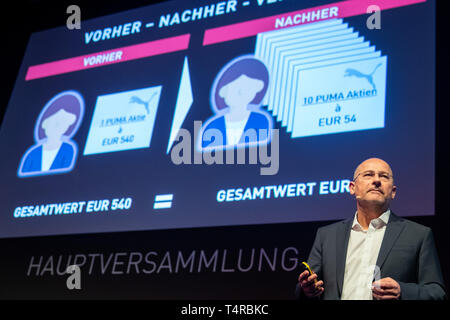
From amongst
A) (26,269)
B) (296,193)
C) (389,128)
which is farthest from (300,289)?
(26,269)

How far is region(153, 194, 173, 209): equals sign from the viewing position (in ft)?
9.97

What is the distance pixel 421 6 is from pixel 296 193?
1205 mm

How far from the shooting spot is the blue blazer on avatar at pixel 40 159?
11.6 ft

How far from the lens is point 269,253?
281 centimetres

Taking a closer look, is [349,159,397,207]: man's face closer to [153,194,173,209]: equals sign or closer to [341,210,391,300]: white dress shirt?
[341,210,391,300]: white dress shirt

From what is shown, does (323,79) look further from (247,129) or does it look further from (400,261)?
(400,261)

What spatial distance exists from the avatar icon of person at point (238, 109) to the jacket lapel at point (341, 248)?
1.08m

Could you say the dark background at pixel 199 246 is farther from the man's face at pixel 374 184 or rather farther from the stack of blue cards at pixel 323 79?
the man's face at pixel 374 184

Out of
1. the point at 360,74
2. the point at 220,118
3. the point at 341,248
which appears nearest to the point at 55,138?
the point at 220,118

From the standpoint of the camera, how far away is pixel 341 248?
1855 millimetres

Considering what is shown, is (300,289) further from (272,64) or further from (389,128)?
(272,64)

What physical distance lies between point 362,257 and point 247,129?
4.36 ft
